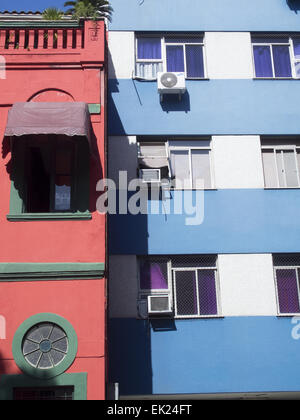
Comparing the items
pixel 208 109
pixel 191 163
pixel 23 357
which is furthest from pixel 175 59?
pixel 23 357

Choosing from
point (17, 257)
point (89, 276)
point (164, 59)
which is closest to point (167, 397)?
point (89, 276)

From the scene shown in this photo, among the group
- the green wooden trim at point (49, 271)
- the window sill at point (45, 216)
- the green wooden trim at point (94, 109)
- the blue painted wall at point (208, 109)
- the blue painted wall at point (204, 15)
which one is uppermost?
the blue painted wall at point (204, 15)

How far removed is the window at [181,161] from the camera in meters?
11.6

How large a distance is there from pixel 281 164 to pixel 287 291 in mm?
3079

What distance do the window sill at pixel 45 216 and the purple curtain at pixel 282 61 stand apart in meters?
6.71

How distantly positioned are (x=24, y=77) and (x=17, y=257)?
3.69m

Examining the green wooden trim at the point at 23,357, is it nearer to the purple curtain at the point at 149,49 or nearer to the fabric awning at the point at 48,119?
the fabric awning at the point at 48,119

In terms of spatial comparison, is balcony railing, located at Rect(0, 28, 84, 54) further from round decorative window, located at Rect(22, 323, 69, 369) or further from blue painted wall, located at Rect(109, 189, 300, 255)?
round decorative window, located at Rect(22, 323, 69, 369)

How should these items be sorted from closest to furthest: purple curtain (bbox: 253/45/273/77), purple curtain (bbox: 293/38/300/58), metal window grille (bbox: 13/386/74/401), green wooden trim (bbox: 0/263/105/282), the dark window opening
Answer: metal window grille (bbox: 13/386/74/401), green wooden trim (bbox: 0/263/105/282), the dark window opening, purple curtain (bbox: 253/45/273/77), purple curtain (bbox: 293/38/300/58)

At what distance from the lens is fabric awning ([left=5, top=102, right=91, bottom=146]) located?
8.71m

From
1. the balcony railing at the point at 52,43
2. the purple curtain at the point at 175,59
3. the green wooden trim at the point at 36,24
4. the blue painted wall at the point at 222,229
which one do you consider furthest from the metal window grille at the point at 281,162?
the green wooden trim at the point at 36,24

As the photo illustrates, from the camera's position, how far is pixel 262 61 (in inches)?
500

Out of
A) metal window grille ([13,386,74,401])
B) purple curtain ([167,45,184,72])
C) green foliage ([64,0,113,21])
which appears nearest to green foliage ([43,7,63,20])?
green foliage ([64,0,113,21])

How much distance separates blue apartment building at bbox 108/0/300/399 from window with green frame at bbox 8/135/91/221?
1.85 m
